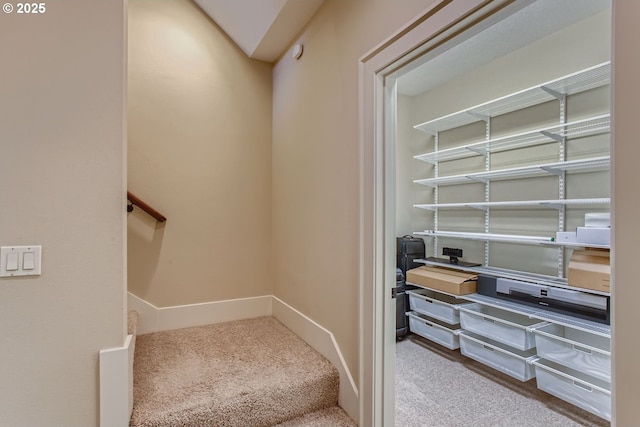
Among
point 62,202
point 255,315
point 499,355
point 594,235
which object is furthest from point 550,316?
point 62,202

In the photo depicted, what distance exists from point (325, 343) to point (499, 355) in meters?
1.42

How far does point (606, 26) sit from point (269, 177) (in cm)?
267

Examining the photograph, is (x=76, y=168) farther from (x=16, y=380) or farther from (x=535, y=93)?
(x=535, y=93)

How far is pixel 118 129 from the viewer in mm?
1398

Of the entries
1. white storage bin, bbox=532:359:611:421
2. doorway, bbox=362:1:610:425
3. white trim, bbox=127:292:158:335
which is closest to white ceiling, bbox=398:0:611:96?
doorway, bbox=362:1:610:425

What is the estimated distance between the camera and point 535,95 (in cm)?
252

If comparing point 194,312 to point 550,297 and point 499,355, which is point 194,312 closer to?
point 499,355

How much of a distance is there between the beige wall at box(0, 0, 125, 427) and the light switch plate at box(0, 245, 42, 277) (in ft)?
0.07

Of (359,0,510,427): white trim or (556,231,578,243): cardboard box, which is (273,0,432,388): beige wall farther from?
(556,231,578,243): cardboard box

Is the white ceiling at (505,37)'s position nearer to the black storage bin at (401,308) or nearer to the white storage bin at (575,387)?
the black storage bin at (401,308)

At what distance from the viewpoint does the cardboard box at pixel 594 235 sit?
1937 mm

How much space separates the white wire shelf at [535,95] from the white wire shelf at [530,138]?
0.24 meters

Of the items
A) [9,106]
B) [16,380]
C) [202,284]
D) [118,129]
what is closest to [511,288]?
[202,284]

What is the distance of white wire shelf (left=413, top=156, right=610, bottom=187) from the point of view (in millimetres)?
2209
